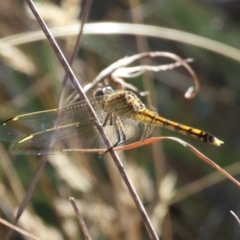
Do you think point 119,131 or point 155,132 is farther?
point 155,132

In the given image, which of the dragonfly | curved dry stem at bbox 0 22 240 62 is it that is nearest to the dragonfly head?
the dragonfly

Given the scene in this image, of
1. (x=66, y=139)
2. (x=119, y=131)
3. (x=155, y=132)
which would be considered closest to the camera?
(x=66, y=139)

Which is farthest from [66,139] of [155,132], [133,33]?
[155,132]

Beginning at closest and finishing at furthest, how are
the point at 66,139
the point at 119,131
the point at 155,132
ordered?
the point at 66,139
the point at 119,131
the point at 155,132

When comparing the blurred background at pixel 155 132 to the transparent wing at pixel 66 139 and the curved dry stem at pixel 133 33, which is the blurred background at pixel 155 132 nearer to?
the curved dry stem at pixel 133 33

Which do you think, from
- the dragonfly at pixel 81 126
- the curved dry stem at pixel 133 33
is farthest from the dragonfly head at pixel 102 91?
the curved dry stem at pixel 133 33

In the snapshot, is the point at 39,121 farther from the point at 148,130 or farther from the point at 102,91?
the point at 148,130

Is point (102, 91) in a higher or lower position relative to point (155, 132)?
lower

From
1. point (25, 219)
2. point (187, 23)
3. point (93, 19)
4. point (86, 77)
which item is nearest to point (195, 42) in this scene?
point (86, 77)
